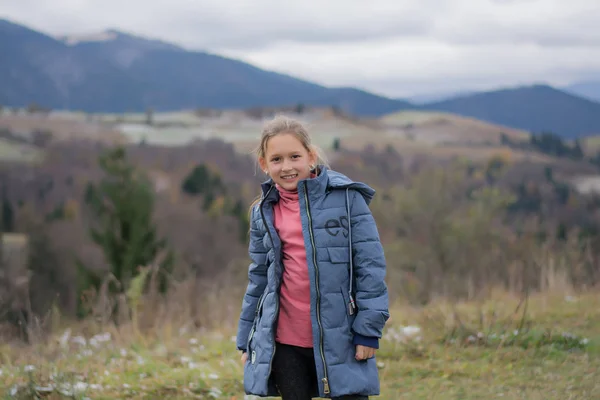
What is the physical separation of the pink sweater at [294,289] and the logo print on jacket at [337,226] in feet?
0.40

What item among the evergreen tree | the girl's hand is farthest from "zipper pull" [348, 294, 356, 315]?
the evergreen tree

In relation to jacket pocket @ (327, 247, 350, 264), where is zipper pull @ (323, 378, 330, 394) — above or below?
below

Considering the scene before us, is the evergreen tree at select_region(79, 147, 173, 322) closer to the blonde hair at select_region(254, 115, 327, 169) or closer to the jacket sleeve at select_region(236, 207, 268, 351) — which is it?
the jacket sleeve at select_region(236, 207, 268, 351)

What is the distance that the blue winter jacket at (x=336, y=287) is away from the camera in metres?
2.55

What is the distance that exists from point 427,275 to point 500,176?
50352 millimetres

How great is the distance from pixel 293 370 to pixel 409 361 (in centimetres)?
226

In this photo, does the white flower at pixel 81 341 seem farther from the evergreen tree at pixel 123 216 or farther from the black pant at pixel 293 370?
the evergreen tree at pixel 123 216

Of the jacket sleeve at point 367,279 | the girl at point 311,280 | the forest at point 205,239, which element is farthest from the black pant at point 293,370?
the forest at point 205,239

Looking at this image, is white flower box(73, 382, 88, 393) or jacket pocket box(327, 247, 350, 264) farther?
white flower box(73, 382, 88, 393)

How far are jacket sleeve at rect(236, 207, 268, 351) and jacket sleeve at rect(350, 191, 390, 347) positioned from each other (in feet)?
1.46

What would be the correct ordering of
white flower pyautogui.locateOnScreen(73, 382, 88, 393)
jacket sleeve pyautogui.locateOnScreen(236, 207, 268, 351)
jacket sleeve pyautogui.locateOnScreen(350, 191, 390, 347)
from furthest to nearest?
white flower pyautogui.locateOnScreen(73, 382, 88, 393)
jacket sleeve pyautogui.locateOnScreen(236, 207, 268, 351)
jacket sleeve pyautogui.locateOnScreen(350, 191, 390, 347)

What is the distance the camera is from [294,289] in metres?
2.67

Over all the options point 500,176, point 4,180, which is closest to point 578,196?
point 500,176

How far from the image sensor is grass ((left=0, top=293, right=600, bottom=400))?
402cm
